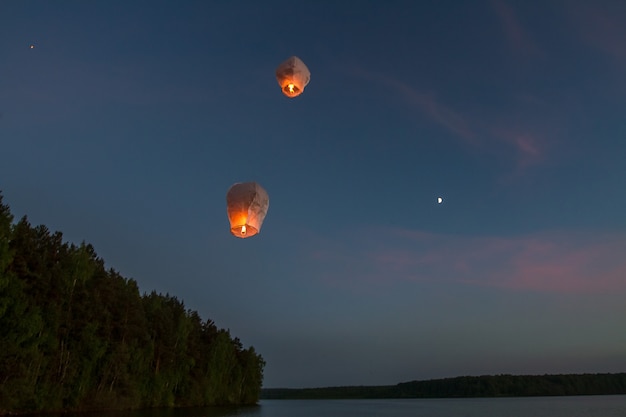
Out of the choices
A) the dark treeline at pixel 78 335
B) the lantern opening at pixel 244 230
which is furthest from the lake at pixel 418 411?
the lantern opening at pixel 244 230

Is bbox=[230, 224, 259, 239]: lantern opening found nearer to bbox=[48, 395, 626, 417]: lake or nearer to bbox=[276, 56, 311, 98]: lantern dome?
bbox=[276, 56, 311, 98]: lantern dome

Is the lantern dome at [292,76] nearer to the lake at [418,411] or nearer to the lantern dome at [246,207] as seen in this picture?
the lantern dome at [246,207]

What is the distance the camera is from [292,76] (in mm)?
11398

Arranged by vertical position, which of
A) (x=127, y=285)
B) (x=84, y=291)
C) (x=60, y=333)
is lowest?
(x=60, y=333)

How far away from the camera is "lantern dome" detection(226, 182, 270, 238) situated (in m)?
10.2

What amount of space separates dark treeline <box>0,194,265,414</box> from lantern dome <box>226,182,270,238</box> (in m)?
22.1

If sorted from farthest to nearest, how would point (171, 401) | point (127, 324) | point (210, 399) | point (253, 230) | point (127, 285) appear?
point (210, 399), point (171, 401), point (127, 285), point (127, 324), point (253, 230)

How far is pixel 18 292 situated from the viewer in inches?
1114

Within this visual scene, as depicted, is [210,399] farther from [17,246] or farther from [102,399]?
[17,246]

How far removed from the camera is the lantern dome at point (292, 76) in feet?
37.5

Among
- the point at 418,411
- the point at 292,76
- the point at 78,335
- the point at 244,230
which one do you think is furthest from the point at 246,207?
the point at 418,411

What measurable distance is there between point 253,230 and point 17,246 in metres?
26.8

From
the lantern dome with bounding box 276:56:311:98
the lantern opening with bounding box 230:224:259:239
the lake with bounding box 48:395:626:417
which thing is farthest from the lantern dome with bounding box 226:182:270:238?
the lake with bounding box 48:395:626:417

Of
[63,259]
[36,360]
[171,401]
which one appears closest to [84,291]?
[63,259]
